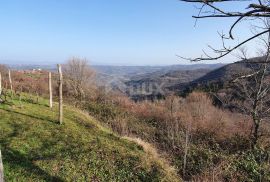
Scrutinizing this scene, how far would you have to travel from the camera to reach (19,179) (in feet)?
33.0

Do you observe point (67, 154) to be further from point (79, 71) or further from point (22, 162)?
point (79, 71)

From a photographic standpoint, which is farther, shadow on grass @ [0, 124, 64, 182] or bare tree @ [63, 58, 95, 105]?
bare tree @ [63, 58, 95, 105]

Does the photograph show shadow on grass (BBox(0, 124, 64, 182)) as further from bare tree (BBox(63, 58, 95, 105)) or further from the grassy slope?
bare tree (BBox(63, 58, 95, 105))

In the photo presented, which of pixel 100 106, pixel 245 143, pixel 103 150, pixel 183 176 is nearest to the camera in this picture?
pixel 103 150

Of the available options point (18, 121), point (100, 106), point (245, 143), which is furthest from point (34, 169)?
point (100, 106)

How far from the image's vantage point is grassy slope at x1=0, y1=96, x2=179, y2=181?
11.1m

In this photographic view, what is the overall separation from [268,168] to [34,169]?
438 inches

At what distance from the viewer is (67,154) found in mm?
12703

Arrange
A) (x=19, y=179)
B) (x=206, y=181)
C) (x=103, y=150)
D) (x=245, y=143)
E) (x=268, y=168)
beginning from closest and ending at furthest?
(x=19, y=179)
(x=206, y=181)
(x=103, y=150)
(x=268, y=168)
(x=245, y=143)

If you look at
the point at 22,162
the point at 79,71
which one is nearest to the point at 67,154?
the point at 22,162

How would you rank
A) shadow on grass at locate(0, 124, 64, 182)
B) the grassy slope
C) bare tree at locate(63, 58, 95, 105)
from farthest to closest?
1. bare tree at locate(63, 58, 95, 105)
2. the grassy slope
3. shadow on grass at locate(0, 124, 64, 182)

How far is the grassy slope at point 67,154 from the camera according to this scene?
11125mm

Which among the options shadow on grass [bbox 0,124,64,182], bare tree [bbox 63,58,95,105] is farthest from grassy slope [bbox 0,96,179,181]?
bare tree [bbox 63,58,95,105]

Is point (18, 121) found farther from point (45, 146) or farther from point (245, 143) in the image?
point (245, 143)
